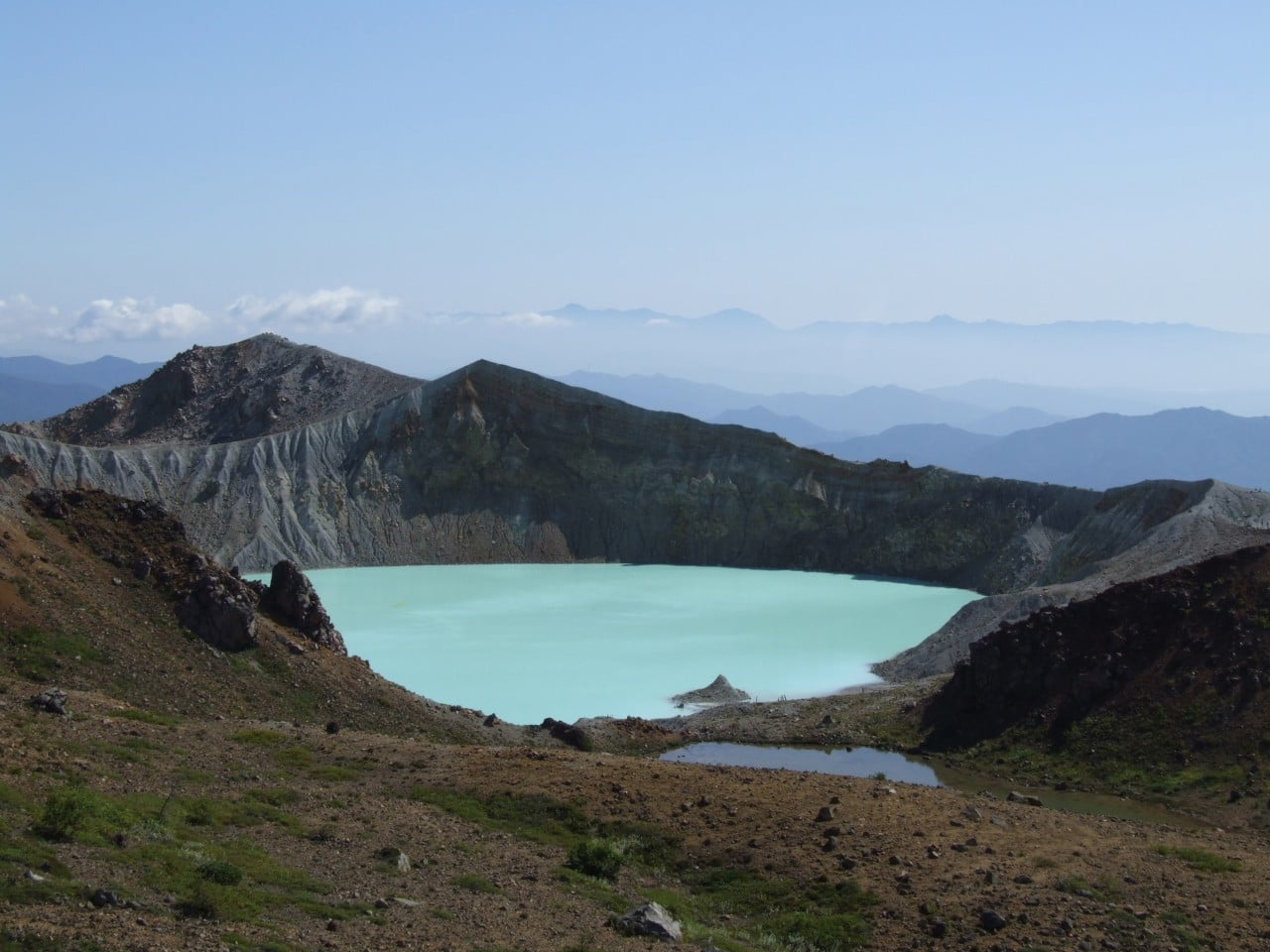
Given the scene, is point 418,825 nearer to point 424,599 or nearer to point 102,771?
point 102,771

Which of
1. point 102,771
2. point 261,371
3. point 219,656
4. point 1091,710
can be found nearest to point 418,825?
point 102,771

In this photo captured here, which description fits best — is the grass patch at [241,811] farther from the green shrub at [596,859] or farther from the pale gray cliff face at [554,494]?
the pale gray cliff face at [554,494]

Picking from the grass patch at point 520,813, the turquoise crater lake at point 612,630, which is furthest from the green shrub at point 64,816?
the turquoise crater lake at point 612,630

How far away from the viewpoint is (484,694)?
153ft

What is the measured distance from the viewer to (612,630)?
60.7m

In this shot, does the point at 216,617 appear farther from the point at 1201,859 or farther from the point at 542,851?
the point at 1201,859

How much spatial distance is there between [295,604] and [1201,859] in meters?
23.4

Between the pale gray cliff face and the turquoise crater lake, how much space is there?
3.33 metres

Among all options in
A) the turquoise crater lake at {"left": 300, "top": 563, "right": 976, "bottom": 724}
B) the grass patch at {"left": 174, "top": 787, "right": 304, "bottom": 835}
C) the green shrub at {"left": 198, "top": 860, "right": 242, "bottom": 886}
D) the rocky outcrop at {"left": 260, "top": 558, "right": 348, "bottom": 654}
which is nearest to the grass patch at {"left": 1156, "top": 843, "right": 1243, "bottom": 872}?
the grass patch at {"left": 174, "top": 787, "right": 304, "bottom": 835}

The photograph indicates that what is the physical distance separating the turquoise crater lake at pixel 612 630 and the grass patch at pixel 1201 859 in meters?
23.4

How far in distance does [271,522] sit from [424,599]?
18.3 metres

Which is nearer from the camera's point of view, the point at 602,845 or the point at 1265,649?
the point at 602,845

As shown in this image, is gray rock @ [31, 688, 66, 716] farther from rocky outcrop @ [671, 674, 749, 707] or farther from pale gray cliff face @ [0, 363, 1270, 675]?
pale gray cliff face @ [0, 363, 1270, 675]

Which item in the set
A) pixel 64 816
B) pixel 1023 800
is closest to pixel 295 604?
pixel 1023 800
